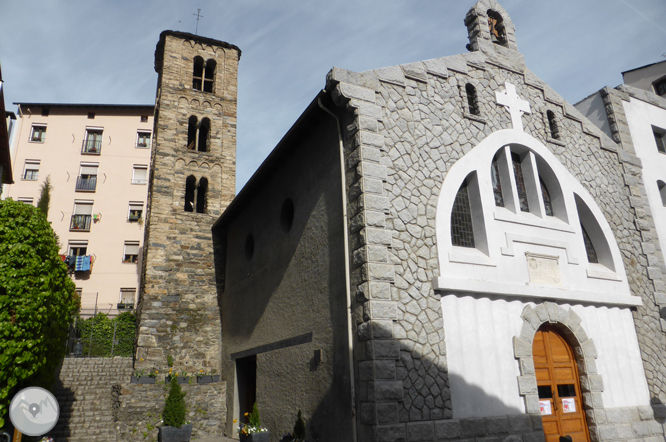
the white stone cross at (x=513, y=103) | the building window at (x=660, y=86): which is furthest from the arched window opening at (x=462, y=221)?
the building window at (x=660, y=86)

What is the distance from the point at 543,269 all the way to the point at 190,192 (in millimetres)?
11105

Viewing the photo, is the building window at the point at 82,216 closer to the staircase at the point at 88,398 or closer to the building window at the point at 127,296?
the building window at the point at 127,296

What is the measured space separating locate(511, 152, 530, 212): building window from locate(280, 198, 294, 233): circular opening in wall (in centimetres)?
468

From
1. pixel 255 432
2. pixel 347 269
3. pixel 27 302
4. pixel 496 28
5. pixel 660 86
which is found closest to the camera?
pixel 27 302

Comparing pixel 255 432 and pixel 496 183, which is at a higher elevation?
pixel 496 183

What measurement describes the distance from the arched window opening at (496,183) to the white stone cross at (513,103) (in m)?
0.91

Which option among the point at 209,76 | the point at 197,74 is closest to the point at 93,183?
the point at 197,74

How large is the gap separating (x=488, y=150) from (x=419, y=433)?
5.24m

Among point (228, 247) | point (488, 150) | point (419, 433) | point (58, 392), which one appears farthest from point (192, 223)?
point (419, 433)

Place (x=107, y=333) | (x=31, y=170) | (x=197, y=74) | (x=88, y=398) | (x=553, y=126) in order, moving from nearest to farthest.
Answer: (x=553, y=126), (x=88, y=398), (x=197, y=74), (x=107, y=333), (x=31, y=170)

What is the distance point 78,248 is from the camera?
2798cm

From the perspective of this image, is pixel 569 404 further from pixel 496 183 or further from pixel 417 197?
pixel 417 197

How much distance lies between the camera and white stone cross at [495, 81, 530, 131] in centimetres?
980

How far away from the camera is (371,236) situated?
7.30 metres
